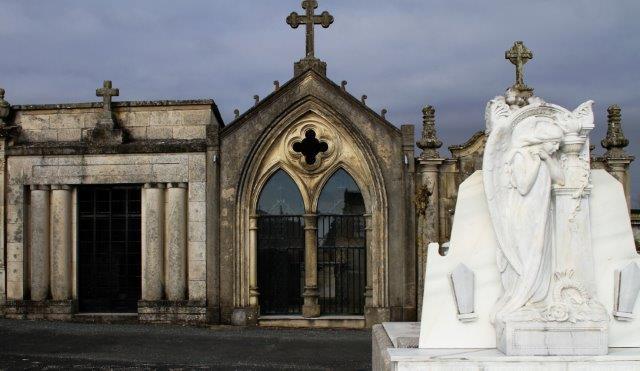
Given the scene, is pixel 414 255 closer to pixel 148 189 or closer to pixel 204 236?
pixel 204 236

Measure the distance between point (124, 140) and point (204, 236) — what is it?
275 centimetres

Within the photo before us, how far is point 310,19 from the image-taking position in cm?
1691

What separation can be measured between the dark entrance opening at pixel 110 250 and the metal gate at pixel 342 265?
3.96m

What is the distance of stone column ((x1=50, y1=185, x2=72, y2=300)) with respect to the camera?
16.4 metres

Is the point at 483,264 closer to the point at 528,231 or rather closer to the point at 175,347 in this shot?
the point at 528,231

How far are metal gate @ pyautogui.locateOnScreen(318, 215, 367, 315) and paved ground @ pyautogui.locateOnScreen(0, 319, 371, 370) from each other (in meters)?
1.05

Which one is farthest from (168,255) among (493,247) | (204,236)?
(493,247)

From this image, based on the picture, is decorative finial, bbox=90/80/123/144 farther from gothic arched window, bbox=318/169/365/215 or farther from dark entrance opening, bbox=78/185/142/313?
gothic arched window, bbox=318/169/365/215

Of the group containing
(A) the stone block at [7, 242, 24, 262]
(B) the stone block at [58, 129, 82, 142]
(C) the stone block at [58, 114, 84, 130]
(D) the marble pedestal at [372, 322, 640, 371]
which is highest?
(C) the stone block at [58, 114, 84, 130]

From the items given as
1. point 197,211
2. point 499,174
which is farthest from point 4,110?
point 499,174

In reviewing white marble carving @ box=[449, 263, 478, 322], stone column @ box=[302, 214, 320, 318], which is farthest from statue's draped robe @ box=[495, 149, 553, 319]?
stone column @ box=[302, 214, 320, 318]

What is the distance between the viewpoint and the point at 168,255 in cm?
1620

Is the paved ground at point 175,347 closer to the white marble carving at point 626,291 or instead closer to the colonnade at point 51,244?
the colonnade at point 51,244

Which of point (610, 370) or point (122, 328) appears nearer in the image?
point (610, 370)
